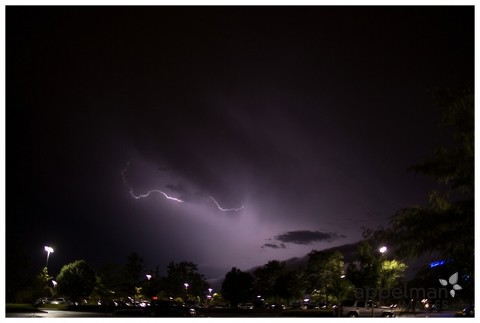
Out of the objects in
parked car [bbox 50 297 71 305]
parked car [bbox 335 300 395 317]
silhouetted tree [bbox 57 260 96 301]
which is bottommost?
parked car [bbox 50 297 71 305]

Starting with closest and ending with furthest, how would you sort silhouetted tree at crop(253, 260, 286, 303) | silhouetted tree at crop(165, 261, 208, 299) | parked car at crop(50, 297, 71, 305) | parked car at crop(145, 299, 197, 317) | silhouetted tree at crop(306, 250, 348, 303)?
parked car at crop(145, 299, 197, 317) → silhouetted tree at crop(306, 250, 348, 303) → parked car at crop(50, 297, 71, 305) → silhouetted tree at crop(253, 260, 286, 303) → silhouetted tree at crop(165, 261, 208, 299)

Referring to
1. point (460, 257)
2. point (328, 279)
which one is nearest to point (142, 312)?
point (328, 279)

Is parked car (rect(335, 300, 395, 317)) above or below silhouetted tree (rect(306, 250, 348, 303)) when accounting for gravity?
below

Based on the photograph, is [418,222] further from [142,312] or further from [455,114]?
[142,312]

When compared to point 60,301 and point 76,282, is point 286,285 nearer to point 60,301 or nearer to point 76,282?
point 76,282

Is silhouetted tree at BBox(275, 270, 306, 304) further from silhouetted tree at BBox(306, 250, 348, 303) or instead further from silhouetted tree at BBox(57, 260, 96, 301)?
silhouetted tree at BBox(57, 260, 96, 301)

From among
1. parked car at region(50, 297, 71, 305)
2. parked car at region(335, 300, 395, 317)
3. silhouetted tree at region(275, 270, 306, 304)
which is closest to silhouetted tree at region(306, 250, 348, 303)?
parked car at region(335, 300, 395, 317)

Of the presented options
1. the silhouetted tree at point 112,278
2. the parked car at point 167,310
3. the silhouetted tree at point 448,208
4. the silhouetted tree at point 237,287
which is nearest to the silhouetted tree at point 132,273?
the silhouetted tree at point 112,278
